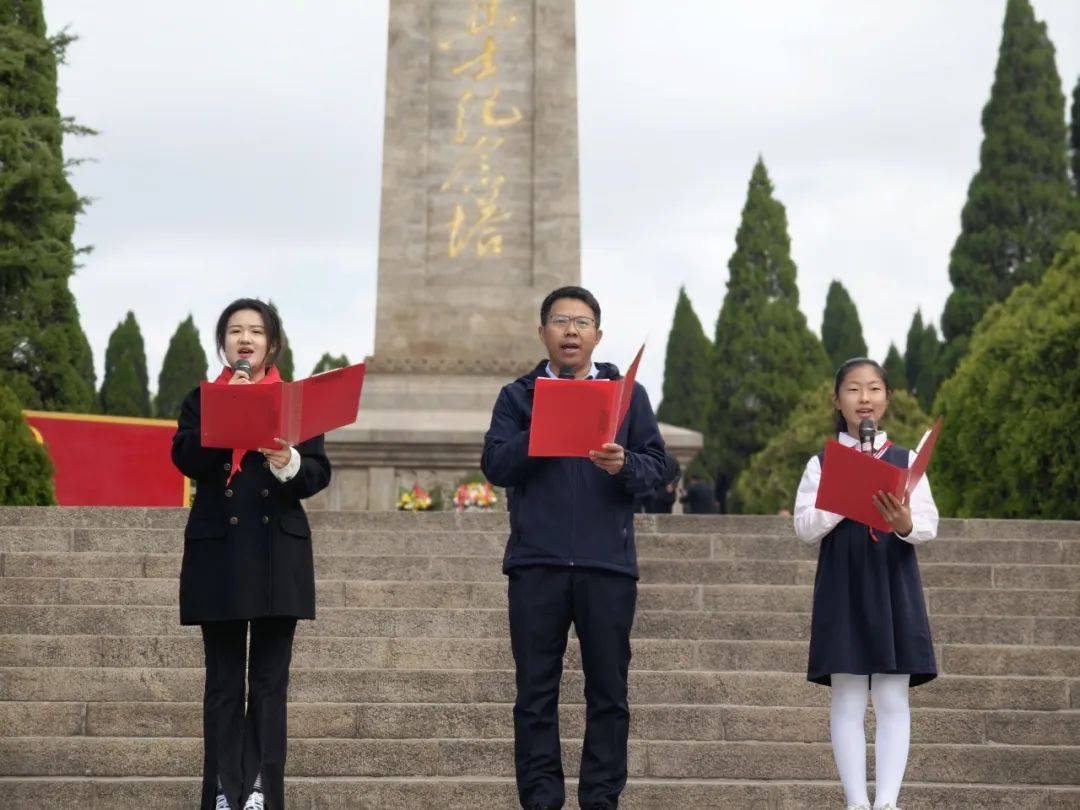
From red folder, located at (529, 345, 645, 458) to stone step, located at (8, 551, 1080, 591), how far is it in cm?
448

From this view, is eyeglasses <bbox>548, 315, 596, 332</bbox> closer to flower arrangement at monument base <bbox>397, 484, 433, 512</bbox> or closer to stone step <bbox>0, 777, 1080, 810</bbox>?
stone step <bbox>0, 777, 1080, 810</bbox>

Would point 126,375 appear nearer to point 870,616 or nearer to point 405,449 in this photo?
point 405,449

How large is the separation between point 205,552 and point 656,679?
2.98 meters

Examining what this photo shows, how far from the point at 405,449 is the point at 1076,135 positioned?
84.4 feet

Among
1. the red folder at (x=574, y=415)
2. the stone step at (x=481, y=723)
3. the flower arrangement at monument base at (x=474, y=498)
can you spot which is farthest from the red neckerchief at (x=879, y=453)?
the flower arrangement at monument base at (x=474, y=498)

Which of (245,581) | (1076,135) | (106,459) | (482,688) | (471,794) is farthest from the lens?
(1076,135)

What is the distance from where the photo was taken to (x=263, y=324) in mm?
5852

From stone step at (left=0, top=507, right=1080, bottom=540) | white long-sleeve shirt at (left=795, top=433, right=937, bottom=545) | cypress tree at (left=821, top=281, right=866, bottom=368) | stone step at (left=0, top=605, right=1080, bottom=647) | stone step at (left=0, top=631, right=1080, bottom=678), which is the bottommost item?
stone step at (left=0, top=631, right=1080, bottom=678)

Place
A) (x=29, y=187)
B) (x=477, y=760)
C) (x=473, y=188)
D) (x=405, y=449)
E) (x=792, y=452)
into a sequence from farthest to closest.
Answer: (x=792, y=452), (x=29, y=187), (x=473, y=188), (x=405, y=449), (x=477, y=760)

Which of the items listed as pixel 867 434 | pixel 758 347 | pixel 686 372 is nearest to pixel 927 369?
pixel 686 372

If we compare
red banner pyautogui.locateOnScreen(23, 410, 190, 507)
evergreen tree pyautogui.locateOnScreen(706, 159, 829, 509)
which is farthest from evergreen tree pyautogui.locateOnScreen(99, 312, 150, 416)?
red banner pyautogui.locateOnScreen(23, 410, 190, 507)

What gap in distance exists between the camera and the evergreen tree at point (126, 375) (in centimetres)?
4788

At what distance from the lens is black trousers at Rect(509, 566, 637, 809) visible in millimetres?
5555

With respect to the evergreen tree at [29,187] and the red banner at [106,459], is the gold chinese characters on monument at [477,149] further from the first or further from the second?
the evergreen tree at [29,187]
